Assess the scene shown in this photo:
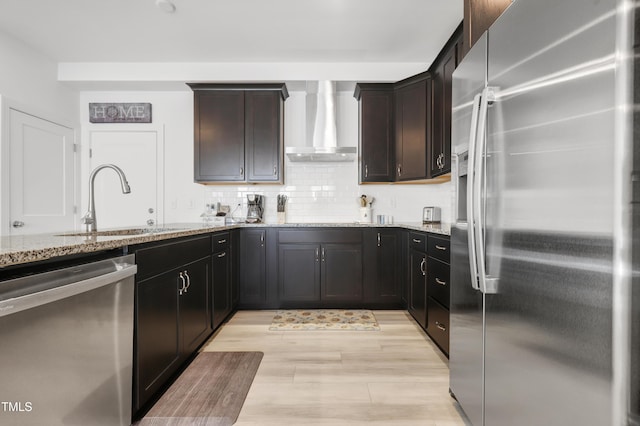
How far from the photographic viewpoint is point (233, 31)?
3250 millimetres

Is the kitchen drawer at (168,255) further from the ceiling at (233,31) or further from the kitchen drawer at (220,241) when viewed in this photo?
the ceiling at (233,31)

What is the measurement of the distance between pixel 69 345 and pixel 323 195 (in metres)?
3.32

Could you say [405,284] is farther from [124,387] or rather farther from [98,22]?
[98,22]

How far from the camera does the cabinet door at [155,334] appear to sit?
1624 millimetres

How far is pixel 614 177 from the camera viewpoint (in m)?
0.76

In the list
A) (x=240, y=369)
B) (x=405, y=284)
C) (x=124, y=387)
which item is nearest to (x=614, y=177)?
(x=124, y=387)

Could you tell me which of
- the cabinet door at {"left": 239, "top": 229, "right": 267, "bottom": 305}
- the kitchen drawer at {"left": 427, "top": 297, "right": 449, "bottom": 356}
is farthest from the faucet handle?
the kitchen drawer at {"left": 427, "top": 297, "right": 449, "bottom": 356}

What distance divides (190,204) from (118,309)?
296 cm

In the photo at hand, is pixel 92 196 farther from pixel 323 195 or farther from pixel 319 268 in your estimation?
pixel 323 195

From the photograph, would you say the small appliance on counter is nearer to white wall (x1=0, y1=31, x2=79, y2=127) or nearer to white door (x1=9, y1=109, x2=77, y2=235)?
white door (x1=9, y1=109, x2=77, y2=235)

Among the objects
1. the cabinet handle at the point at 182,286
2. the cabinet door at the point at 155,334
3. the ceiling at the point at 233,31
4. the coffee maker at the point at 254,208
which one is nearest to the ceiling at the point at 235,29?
the ceiling at the point at 233,31

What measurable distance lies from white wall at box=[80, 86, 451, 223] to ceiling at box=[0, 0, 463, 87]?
43 centimetres

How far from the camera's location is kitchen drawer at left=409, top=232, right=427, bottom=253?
2.85 metres

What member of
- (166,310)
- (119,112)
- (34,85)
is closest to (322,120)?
(119,112)
